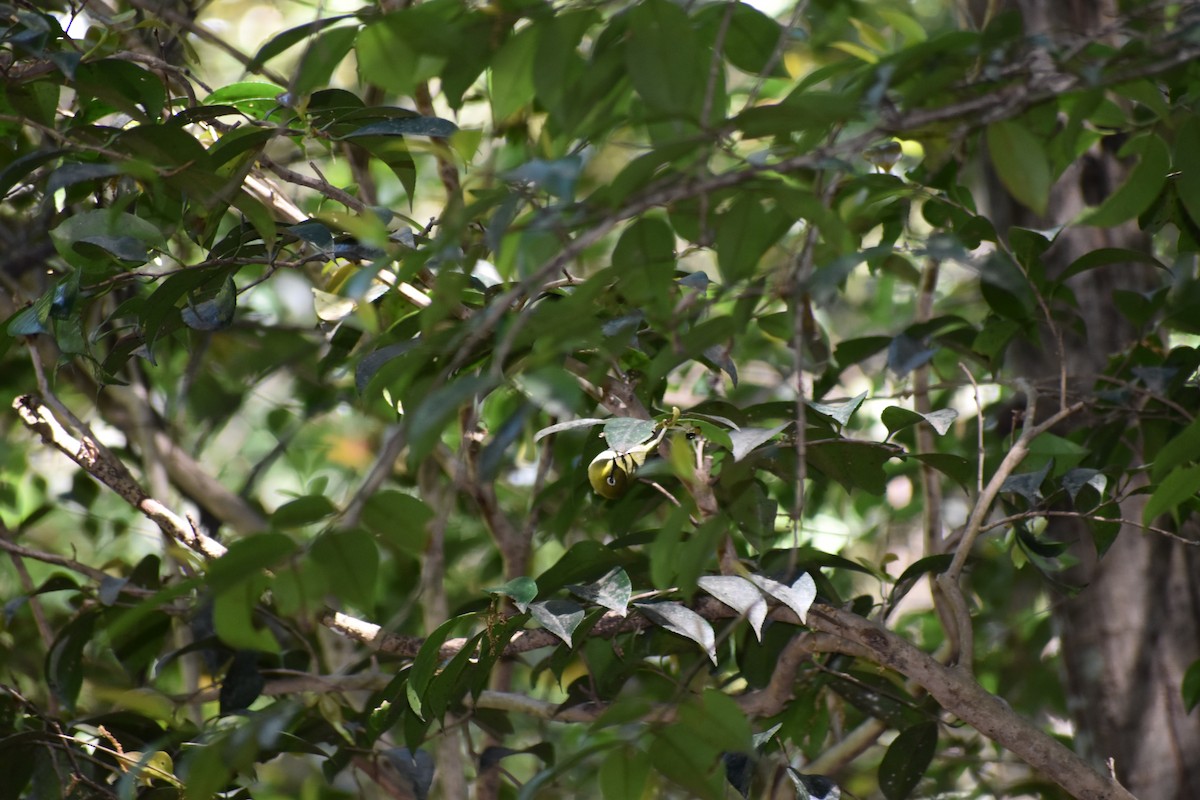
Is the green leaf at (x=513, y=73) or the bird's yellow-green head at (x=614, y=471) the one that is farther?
the bird's yellow-green head at (x=614, y=471)

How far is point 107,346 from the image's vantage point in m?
1.31

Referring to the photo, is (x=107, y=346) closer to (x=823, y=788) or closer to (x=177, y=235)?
(x=177, y=235)

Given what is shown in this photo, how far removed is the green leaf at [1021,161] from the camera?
1.69ft

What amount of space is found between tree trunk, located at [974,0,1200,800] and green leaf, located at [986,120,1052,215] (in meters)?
0.57

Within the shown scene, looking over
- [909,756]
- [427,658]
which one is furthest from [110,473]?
[909,756]

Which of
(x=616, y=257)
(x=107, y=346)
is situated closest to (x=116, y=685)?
(x=107, y=346)

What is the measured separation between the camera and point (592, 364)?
0.74 m

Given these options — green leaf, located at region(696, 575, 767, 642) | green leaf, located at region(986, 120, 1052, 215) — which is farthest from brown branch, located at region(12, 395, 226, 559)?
green leaf, located at region(986, 120, 1052, 215)

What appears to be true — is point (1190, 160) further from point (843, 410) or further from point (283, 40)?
point (283, 40)

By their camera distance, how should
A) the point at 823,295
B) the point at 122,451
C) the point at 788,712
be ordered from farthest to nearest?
1. the point at 122,451
2. the point at 788,712
3. the point at 823,295

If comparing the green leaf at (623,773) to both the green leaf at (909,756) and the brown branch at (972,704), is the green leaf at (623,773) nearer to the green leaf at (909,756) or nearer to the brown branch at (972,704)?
the brown branch at (972,704)

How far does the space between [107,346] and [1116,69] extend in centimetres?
116

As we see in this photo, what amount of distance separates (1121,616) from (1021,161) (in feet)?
2.41

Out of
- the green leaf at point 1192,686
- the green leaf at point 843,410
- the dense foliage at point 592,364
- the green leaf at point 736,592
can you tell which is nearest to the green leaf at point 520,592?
the dense foliage at point 592,364
